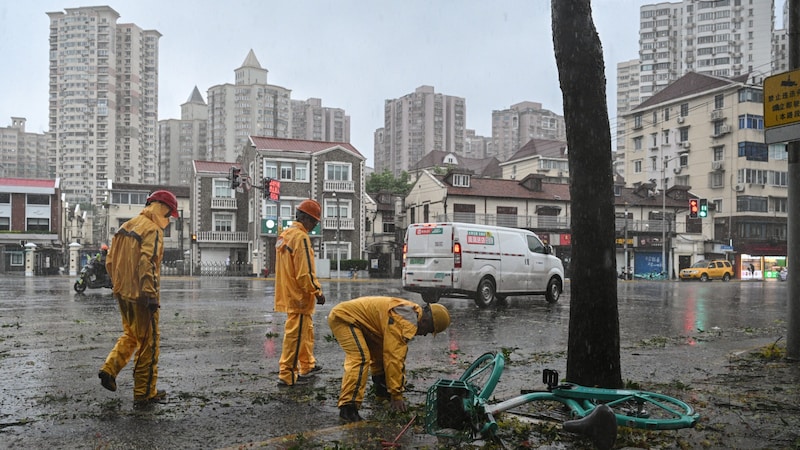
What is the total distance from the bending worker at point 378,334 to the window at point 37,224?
63.7 m

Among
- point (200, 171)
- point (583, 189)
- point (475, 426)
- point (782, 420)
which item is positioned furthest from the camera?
point (200, 171)

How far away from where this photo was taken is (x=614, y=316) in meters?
5.27

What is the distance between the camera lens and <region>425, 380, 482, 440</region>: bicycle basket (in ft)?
13.2

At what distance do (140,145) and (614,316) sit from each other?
134 meters

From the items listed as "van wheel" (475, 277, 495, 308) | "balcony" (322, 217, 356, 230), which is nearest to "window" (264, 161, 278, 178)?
"balcony" (322, 217, 356, 230)

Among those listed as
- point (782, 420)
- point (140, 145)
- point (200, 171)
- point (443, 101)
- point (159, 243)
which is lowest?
point (782, 420)

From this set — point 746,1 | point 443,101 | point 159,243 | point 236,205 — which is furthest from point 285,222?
point 746,1

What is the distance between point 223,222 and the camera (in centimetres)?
5506

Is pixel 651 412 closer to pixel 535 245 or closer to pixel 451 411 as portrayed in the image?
pixel 451 411

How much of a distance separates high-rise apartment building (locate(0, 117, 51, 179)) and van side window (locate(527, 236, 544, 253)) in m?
152

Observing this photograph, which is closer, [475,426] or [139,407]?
[475,426]

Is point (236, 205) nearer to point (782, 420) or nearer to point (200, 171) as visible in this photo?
point (200, 171)

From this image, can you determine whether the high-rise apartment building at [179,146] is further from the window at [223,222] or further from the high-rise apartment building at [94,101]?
the window at [223,222]

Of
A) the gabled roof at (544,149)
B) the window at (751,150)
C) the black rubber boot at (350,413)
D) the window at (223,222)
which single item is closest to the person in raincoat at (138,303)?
the black rubber boot at (350,413)
